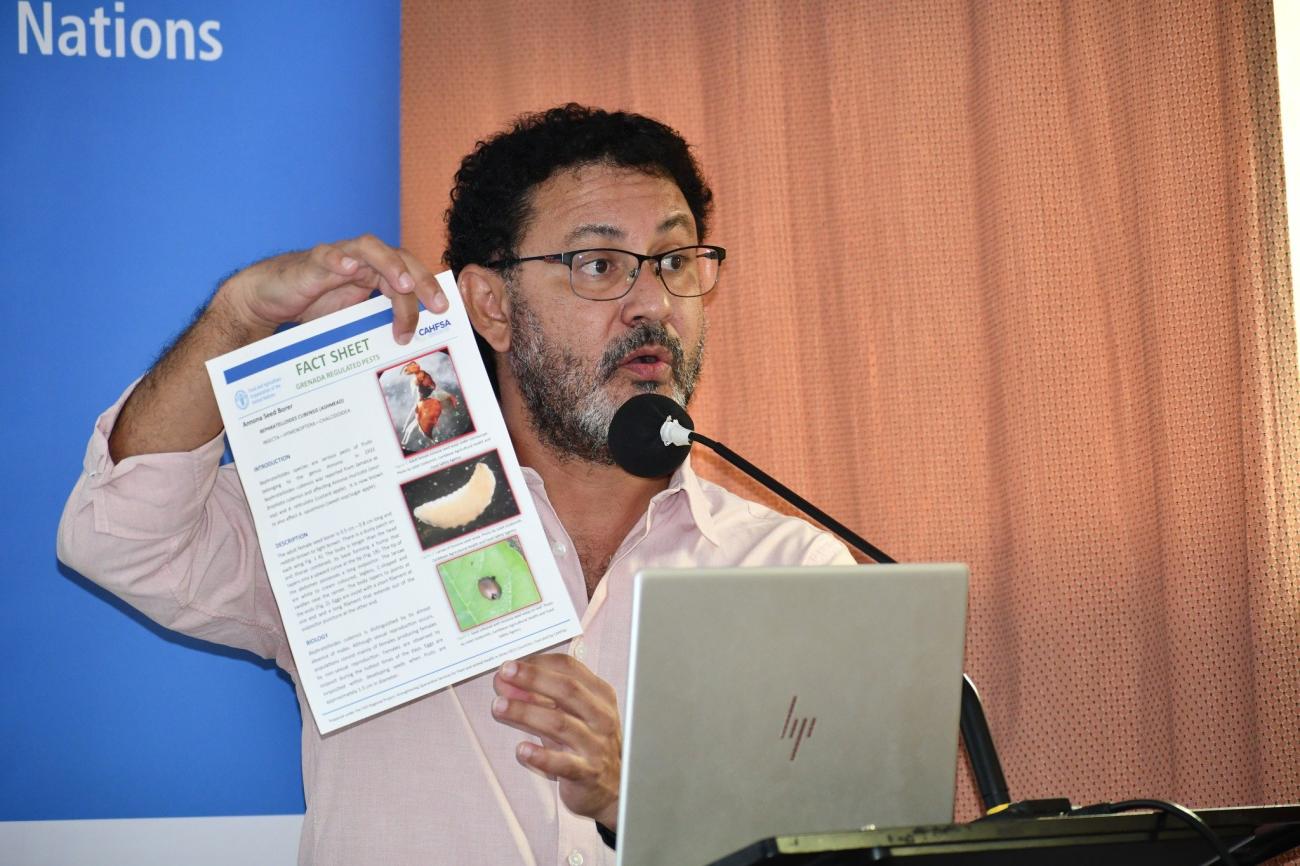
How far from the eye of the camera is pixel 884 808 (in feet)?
4.04

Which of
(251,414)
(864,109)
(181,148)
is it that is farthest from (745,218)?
(251,414)

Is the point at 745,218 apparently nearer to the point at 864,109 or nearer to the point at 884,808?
the point at 864,109

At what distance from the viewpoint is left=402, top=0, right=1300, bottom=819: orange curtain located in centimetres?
233

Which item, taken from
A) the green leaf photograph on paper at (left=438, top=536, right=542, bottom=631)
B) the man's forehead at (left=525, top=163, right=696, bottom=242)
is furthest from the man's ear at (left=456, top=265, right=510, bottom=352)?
the green leaf photograph on paper at (left=438, top=536, right=542, bottom=631)

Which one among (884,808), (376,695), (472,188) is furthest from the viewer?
(472,188)

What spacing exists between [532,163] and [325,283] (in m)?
0.72

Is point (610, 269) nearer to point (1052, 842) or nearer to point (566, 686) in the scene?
point (566, 686)

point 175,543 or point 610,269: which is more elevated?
point 610,269

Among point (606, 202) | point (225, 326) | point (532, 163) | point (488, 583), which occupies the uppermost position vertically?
point (532, 163)

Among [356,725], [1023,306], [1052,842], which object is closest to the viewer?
[1052,842]

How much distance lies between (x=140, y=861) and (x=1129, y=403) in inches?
77.1

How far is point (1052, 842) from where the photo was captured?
3.30 ft

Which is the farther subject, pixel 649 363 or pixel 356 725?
pixel 649 363

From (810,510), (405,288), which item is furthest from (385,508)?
(810,510)
